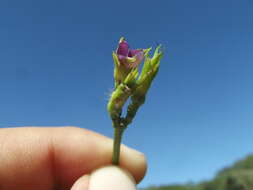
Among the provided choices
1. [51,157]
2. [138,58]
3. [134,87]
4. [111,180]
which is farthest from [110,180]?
[51,157]

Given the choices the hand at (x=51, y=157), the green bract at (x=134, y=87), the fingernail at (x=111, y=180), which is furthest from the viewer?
the hand at (x=51, y=157)

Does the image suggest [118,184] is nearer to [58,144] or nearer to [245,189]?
[58,144]

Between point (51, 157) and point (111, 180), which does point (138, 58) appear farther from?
point (51, 157)

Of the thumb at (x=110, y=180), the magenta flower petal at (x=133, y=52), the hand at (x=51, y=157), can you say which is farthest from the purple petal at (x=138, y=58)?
the hand at (x=51, y=157)

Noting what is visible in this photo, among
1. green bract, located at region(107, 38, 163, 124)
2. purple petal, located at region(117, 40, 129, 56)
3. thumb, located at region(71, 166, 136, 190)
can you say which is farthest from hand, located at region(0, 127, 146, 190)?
purple petal, located at region(117, 40, 129, 56)

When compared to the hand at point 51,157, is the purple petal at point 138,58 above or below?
above

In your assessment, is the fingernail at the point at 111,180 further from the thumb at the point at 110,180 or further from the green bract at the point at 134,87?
the green bract at the point at 134,87

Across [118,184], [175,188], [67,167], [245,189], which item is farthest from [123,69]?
[245,189]

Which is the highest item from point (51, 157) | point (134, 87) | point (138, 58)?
point (138, 58)

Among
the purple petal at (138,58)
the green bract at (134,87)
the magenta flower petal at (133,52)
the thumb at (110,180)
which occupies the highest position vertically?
the magenta flower petal at (133,52)
